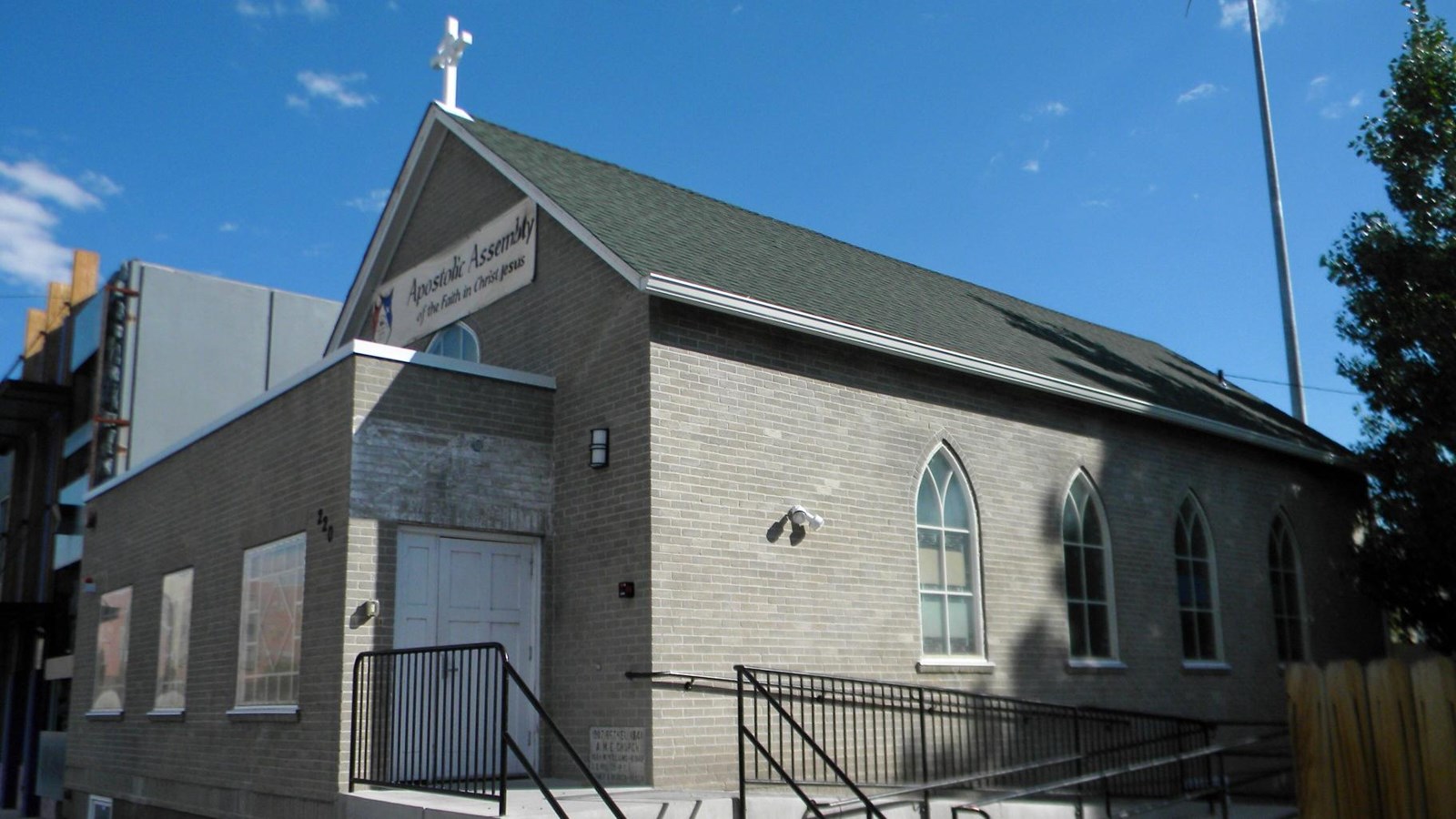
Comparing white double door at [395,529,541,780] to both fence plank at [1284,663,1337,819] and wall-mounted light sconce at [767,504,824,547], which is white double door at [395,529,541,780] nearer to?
wall-mounted light sconce at [767,504,824,547]

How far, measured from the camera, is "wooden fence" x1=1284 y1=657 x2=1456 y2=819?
8.98m

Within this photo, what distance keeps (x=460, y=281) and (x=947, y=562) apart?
6036 mm

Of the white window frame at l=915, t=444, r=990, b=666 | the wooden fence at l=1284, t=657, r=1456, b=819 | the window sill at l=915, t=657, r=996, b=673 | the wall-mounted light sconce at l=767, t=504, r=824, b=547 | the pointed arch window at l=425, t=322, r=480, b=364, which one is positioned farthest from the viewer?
the pointed arch window at l=425, t=322, r=480, b=364

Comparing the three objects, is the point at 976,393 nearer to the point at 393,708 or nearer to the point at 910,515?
the point at 910,515

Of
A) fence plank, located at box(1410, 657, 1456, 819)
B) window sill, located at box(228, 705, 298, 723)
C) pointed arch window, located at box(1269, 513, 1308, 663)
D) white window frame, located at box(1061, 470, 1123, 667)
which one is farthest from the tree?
window sill, located at box(228, 705, 298, 723)

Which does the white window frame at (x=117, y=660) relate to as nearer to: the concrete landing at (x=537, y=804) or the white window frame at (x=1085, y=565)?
the concrete landing at (x=537, y=804)

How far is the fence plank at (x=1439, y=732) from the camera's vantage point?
29.2 ft

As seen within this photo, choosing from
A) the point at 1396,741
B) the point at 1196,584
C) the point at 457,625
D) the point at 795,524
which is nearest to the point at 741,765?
the point at 795,524

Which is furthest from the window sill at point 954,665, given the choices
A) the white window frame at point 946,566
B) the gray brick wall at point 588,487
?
the gray brick wall at point 588,487

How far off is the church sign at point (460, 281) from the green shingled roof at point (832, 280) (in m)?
0.68

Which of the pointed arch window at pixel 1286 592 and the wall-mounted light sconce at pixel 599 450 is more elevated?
the wall-mounted light sconce at pixel 599 450

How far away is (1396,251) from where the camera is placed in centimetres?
1633

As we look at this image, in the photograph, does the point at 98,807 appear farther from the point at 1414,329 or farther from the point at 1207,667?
the point at 1414,329

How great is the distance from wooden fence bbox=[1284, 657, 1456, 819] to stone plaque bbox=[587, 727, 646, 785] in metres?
5.15
